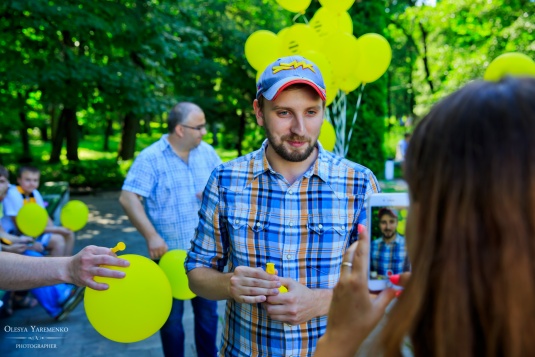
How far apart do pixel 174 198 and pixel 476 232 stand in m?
3.18

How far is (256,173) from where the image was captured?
77.6 inches

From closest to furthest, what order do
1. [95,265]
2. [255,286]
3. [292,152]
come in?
[255,286] < [95,265] < [292,152]

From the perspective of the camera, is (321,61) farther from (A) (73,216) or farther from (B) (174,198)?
(A) (73,216)

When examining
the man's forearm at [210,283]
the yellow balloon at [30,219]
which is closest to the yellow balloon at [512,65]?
the man's forearm at [210,283]

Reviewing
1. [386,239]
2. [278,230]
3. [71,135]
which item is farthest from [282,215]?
[71,135]

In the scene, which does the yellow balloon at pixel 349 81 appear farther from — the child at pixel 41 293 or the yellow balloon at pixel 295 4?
the child at pixel 41 293

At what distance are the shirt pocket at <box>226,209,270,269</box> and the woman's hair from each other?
3.54 ft

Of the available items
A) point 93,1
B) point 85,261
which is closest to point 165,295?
point 85,261

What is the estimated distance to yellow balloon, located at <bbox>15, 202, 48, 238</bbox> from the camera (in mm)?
5109

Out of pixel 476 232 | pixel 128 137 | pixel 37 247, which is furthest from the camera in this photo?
pixel 128 137

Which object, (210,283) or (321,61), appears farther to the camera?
(321,61)

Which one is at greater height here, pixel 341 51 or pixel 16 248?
pixel 341 51

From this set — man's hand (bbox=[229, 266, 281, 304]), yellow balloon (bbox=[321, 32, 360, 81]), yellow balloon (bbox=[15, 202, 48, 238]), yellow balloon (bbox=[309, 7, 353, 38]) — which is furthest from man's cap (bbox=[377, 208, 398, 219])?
yellow balloon (bbox=[15, 202, 48, 238])

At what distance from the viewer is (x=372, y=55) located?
3.78 m
